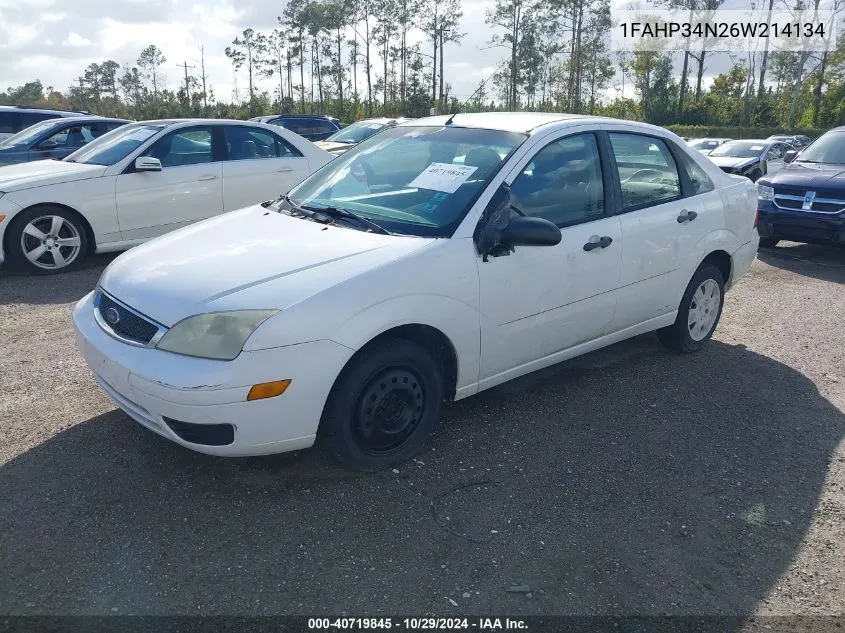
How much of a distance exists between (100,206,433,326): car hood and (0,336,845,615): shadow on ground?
2.83 feet

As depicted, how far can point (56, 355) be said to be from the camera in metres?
4.78

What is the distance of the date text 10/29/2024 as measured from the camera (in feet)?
7.94

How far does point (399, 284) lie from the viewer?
314 cm

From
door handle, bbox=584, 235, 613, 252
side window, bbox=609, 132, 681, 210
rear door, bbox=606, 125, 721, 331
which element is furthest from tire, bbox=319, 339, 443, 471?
side window, bbox=609, 132, 681, 210

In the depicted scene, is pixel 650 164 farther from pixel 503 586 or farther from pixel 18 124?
pixel 18 124

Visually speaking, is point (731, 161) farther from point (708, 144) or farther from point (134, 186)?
point (134, 186)

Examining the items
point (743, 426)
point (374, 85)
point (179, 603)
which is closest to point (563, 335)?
point (743, 426)

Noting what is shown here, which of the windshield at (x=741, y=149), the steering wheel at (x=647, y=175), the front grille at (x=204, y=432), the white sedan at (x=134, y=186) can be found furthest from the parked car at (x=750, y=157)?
the front grille at (x=204, y=432)

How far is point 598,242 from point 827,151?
742 centimetres

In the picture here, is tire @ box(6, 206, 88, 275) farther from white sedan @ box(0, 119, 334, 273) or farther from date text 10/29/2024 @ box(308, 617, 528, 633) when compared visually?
date text 10/29/2024 @ box(308, 617, 528, 633)

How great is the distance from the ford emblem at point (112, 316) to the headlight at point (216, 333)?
1.59 feet

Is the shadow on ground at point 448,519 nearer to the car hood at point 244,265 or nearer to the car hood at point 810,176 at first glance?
the car hood at point 244,265

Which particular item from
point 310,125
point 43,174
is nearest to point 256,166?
point 43,174

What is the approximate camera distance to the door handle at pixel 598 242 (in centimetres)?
398
